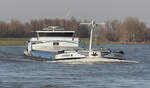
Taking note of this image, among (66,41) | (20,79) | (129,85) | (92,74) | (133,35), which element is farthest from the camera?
(133,35)

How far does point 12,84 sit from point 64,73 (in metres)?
10.8

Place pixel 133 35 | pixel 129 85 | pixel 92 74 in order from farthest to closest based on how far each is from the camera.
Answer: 1. pixel 133 35
2. pixel 92 74
3. pixel 129 85

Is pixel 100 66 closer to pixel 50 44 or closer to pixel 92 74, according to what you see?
pixel 92 74

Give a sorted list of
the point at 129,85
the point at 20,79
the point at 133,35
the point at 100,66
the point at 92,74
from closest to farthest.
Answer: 1. the point at 129,85
2. the point at 20,79
3. the point at 92,74
4. the point at 100,66
5. the point at 133,35

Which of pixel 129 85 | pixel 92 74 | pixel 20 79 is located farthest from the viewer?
pixel 92 74

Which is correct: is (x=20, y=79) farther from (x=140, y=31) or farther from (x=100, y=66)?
(x=140, y=31)

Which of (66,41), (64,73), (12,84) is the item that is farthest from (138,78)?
(66,41)

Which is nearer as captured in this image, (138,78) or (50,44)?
(138,78)

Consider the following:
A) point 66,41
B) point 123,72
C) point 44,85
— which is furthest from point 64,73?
point 66,41

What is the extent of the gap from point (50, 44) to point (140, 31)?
123514 mm

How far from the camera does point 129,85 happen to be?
36406mm

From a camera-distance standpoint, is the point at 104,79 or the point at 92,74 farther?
the point at 92,74

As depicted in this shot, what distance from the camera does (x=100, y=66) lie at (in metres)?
55.3

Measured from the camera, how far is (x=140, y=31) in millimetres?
199500
